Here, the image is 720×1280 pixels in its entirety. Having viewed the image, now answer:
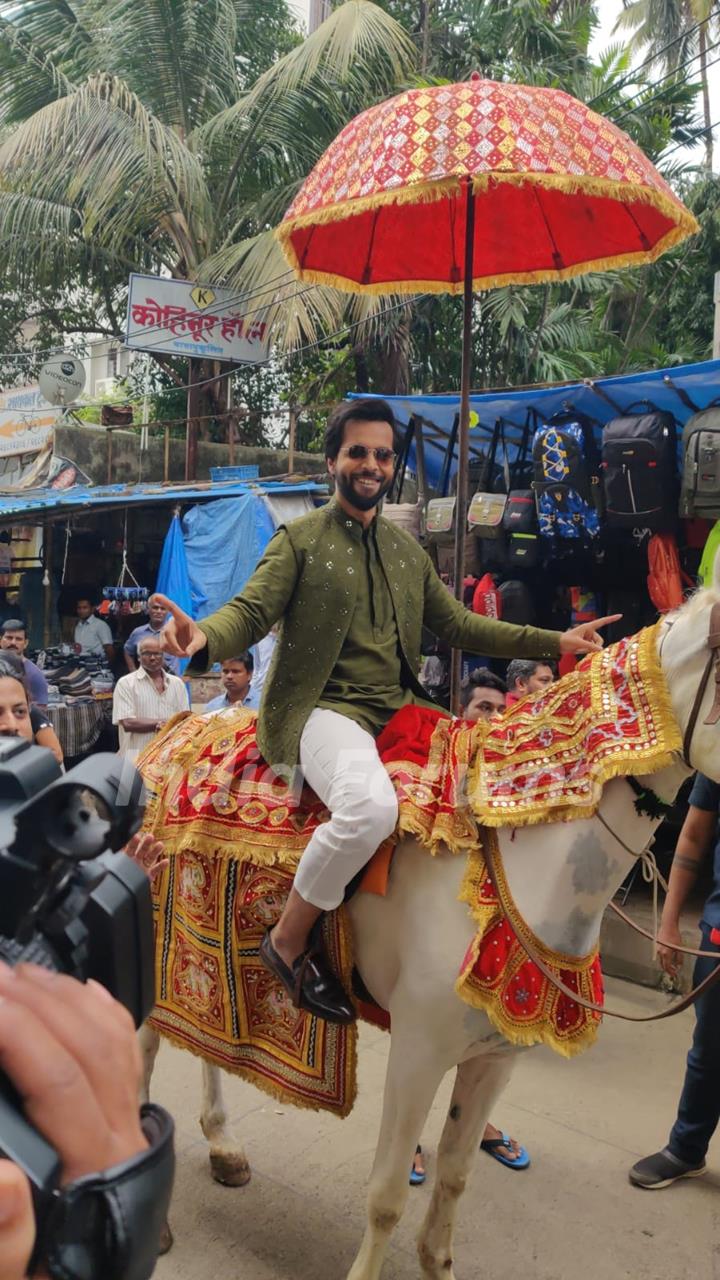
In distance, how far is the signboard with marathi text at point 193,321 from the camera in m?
10.2

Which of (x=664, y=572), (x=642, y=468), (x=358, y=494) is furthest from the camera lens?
(x=664, y=572)

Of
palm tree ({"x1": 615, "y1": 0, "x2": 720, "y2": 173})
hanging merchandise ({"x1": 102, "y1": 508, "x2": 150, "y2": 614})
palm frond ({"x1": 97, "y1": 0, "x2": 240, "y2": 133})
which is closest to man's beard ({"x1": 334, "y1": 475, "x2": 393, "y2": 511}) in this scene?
hanging merchandise ({"x1": 102, "y1": 508, "x2": 150, "y2": 614})

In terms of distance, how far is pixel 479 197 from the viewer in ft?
11.9

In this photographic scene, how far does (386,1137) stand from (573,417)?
4126mm

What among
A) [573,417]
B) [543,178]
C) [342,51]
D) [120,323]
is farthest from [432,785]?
[120,323]

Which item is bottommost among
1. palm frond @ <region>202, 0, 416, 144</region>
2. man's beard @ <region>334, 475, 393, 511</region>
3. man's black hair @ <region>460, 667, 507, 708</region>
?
man's black hair @ <region>460, 667, 507, 708</region>

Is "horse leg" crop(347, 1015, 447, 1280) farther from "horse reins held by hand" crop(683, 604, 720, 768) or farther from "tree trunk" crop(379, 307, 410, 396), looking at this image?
"tree trunk" crop(379, 307, 410, 396)

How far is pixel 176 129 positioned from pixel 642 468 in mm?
9093

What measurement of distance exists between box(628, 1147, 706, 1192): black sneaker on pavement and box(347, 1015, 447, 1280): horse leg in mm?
1165

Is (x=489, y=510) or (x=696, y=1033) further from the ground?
(x=489, y=510)

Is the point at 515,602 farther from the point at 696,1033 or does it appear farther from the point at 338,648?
the point at 338,648

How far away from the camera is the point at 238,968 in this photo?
290cm

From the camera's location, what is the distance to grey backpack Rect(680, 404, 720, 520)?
185 inches

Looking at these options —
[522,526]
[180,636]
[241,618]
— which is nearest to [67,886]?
[180,636]
